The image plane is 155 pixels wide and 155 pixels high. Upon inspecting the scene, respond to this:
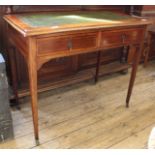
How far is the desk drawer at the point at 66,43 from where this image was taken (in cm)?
120

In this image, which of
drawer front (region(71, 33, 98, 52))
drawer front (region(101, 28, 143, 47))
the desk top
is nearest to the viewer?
the desk top

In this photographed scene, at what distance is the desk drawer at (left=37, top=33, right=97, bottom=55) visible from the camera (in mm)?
1199

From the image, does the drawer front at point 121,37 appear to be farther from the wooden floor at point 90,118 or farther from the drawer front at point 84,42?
the wooden floor at point 90,118

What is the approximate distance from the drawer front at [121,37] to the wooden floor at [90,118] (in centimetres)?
62

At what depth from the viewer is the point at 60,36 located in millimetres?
1229

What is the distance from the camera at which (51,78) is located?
6.66 feet

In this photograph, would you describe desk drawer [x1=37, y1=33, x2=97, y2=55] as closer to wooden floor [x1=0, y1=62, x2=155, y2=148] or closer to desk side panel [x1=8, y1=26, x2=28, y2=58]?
desk side panel [x1=8, y1=26, x2=28, y2=58]

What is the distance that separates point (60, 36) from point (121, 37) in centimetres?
49

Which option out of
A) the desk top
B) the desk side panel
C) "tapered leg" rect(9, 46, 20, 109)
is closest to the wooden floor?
"tapered leg" rect(9, 46, 20, 109)

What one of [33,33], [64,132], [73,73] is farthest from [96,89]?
[33,33]

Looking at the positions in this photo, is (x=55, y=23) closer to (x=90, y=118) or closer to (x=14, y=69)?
(x=14, y=69)

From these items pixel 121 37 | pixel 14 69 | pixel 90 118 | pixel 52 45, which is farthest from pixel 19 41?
pixel 90 118

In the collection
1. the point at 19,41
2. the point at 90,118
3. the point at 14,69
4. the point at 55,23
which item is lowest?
the point at 90,118

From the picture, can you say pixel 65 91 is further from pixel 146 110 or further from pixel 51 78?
pixel 146 110
